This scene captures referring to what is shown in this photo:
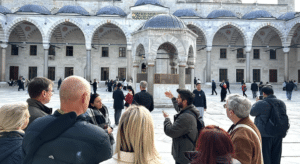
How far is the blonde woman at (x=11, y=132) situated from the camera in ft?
5.25

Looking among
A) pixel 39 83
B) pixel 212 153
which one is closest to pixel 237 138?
pixel 212 153

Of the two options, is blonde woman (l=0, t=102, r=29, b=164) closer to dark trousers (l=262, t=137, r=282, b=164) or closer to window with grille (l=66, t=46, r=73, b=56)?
dark trousers (l=262, t=137, r=282, b=164)

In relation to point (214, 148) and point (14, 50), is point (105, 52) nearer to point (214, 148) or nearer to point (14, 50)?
point (14, 50)

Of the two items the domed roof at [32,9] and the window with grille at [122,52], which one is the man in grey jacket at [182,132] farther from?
the domed roof at [32,9]

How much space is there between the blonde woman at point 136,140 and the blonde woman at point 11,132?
0.85 m

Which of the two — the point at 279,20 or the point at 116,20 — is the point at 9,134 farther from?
the point at 279,20

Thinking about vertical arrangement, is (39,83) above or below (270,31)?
below

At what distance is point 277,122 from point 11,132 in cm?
313

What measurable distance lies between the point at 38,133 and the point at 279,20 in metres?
26.2

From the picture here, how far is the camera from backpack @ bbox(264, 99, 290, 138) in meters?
2.93

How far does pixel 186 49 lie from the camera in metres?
8.80

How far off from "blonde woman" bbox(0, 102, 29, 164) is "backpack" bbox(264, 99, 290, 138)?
9.77 feet

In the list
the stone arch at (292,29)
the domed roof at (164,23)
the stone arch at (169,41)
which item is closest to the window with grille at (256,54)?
the stone arch at (292,29)

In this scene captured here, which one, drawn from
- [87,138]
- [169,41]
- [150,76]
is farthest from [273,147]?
[169,41]
